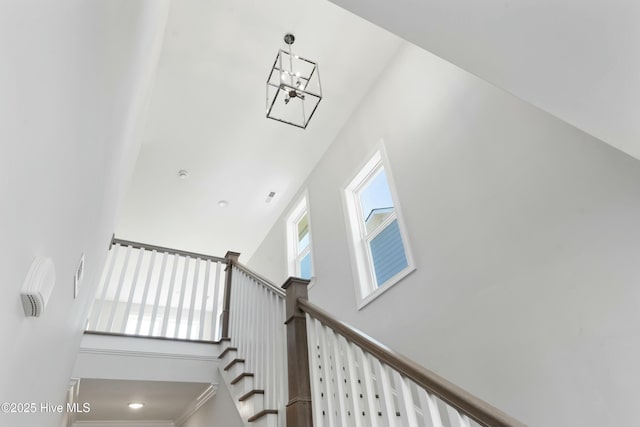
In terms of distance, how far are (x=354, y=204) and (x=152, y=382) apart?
2695 millimetres

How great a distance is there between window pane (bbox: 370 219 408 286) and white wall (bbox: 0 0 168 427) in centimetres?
258

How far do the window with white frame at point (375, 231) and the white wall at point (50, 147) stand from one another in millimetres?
2502

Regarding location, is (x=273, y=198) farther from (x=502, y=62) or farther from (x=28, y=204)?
(x=28, y=204)

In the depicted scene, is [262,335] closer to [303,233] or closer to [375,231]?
[375,231]

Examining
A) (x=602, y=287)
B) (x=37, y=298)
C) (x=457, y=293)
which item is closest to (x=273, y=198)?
(x=457, y=293)

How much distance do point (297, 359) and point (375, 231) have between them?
2.04 m

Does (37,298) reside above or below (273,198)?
below

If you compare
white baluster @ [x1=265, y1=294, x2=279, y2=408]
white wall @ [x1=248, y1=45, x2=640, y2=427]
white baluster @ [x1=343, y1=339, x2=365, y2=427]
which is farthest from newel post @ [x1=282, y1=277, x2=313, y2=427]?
white wall @ [x1=248, y1=45, x2=640, y2=427]

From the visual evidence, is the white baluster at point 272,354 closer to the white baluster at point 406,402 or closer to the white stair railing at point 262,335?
the white stair railing at point 262,335

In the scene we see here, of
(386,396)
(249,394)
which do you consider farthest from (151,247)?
(386,396)

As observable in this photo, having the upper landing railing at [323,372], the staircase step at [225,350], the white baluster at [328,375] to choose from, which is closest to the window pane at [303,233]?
the upper landing railing at [323,372]

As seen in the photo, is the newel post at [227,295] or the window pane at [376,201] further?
the window pane at [376,201]

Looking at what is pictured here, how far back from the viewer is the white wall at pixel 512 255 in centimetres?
193

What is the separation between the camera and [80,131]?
1.25 m
